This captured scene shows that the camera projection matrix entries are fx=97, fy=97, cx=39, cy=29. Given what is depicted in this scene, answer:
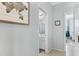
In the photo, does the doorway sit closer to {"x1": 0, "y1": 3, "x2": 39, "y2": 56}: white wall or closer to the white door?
the white door

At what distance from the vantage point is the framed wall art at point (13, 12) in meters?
0.68

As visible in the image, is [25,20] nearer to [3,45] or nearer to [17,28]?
[17,28]

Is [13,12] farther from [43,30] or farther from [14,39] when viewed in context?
[43,30]

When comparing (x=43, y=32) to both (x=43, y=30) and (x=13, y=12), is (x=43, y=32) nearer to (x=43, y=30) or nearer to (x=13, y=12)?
(x=43, y=30)

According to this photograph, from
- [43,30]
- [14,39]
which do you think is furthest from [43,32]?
[14,39]

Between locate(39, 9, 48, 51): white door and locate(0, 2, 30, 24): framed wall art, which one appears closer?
locate(0, 2, 30, 24): framed wall art

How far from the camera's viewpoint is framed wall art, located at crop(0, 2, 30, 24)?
2.24ft

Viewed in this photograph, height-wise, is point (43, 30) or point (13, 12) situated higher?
point (13, 12)

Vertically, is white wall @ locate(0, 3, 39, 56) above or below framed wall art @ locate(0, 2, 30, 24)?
below

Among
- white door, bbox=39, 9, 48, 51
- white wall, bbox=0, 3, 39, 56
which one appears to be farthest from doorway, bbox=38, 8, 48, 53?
white wall, bbox=0, 3, 39, 56

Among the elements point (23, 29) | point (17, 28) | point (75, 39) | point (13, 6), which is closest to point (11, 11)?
point (13, 6)

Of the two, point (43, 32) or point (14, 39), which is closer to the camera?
point (14, 39)

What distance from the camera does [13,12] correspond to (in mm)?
810

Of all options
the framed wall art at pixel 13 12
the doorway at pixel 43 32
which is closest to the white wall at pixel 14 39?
the framed wall art at pixel 13 12
